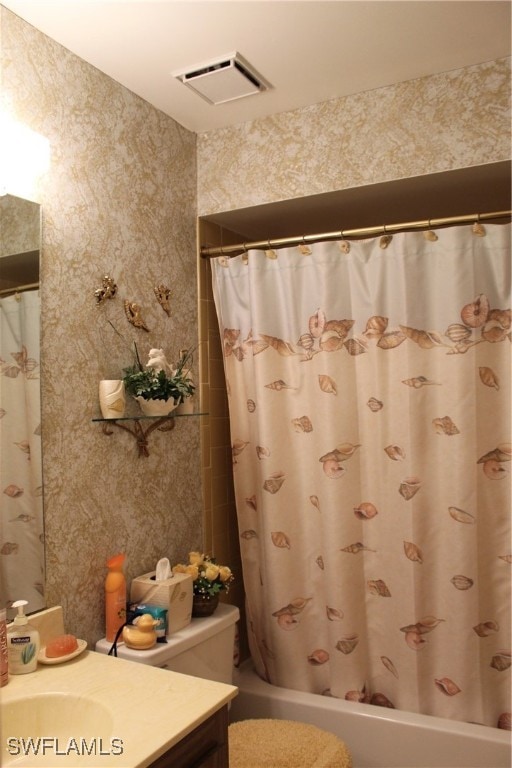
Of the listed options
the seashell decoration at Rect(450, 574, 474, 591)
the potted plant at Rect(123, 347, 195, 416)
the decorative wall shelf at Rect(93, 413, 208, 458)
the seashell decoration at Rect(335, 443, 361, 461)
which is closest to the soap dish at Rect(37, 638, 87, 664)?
the decorative wall shelf at Rect(93, 413, 208, 458)

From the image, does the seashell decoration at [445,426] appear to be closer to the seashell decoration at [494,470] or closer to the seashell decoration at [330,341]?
the seashell decoration at [494,470]

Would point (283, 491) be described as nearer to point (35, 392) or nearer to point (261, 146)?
point (35, 392)

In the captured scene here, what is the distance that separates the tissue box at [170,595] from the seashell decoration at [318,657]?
57 cm

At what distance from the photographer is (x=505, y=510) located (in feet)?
6.83

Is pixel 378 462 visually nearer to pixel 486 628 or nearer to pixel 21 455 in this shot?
pixel 486 628

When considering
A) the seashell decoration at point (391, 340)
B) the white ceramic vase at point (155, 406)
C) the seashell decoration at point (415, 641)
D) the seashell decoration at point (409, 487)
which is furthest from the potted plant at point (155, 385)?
the seashell decoration at point (415, 641)

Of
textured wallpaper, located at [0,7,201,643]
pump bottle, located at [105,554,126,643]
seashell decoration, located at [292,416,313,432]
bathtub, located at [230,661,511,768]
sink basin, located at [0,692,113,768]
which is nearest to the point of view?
sink basin, located at [0,692,113,768]

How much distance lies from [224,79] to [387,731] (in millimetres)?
2257

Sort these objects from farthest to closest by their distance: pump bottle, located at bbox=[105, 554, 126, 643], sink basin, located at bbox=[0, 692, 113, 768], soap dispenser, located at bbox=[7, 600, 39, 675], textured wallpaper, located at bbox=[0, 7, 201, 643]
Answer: pump bottle, located at bbox=[105, 554, 126, 643] < textured wallpaper, located at bbox=[0, 7, 201, 643] < soap dispenser, located at bbox=[7, 600, 39, 675] < sink basin, located at bbox=[0, 692, 113, 768]

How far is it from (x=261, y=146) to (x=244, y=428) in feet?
3.57

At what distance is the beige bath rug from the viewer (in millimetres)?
1891

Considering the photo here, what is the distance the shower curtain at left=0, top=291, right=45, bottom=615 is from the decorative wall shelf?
0.85 feet

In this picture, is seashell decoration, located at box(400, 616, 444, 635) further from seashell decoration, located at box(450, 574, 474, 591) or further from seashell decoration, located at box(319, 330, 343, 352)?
seashell decoration, located at box(319, 330, 343, 352)

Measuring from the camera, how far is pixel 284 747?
1957mm
